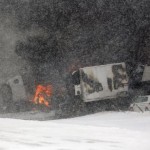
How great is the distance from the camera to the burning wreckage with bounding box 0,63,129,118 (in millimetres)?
21203

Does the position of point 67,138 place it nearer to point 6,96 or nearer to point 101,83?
point 101,83

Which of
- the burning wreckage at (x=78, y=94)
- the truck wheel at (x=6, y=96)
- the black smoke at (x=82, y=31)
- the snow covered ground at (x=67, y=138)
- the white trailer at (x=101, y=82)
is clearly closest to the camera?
the snow covered ground at (x=67, y=138)

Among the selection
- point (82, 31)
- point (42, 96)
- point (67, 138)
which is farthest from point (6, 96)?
point (67, 138)

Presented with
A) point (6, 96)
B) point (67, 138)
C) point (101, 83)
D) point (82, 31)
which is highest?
point (82, 31)

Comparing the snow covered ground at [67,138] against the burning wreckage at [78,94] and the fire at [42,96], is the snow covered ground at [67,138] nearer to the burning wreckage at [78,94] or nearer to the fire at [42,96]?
the burning wreckage at [78,94]

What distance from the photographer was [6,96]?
24047 mm

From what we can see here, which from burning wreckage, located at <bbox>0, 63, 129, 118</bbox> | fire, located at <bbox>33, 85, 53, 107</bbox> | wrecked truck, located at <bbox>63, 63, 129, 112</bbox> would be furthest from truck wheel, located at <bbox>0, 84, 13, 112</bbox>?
wrecked truck, located at <bbox>63, 63, 129, 112</bbox>

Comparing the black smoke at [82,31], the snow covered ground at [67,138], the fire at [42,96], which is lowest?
the fire at [42,96]

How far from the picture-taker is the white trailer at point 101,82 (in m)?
21.0

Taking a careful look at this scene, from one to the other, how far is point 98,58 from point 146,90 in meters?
4.80

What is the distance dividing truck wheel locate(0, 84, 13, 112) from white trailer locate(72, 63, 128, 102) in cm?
491

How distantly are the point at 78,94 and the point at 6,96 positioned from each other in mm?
5360

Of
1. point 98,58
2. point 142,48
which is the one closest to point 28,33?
point 98,58

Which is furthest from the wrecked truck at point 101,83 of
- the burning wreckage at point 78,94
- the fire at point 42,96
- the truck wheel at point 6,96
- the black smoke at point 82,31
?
the black smoke at point 82,31
